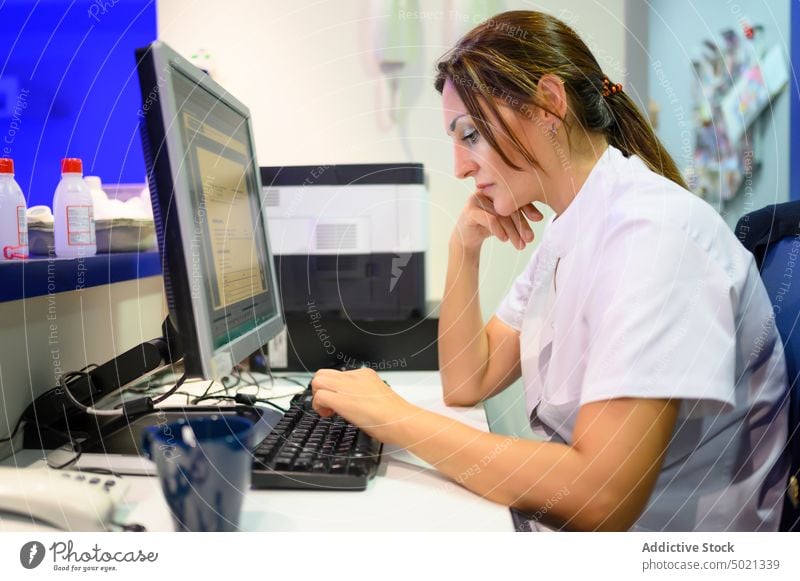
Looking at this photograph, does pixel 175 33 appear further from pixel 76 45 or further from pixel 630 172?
pixel 630 172

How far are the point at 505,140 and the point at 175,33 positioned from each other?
1.80ft

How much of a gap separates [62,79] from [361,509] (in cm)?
80

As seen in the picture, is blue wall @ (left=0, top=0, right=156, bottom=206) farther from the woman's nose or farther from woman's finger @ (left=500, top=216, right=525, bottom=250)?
woman's finger @ (left=500, top=216, right=525, bottom=250)

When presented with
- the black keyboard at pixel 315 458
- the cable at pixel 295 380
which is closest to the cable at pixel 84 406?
the black keyboard at pixel 315 458

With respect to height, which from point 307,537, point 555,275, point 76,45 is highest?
point 76,45

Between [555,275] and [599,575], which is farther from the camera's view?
[555,275]

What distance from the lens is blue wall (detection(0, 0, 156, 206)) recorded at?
0.87 metres

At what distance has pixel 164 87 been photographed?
0.59 meters

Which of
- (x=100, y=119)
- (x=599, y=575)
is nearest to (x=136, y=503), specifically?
(x=599, y=575)

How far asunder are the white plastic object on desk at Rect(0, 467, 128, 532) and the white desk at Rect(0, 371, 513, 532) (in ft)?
0.08

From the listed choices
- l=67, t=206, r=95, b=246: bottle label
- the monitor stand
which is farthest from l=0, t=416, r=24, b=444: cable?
l=67, t=206, r=95, b=246: bottle label

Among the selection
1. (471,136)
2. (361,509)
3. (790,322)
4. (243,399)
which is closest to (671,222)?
(790,322)

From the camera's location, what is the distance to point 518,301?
109cm

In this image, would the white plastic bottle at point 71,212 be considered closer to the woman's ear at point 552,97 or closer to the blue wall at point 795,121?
the woman's ear at point 552,97
